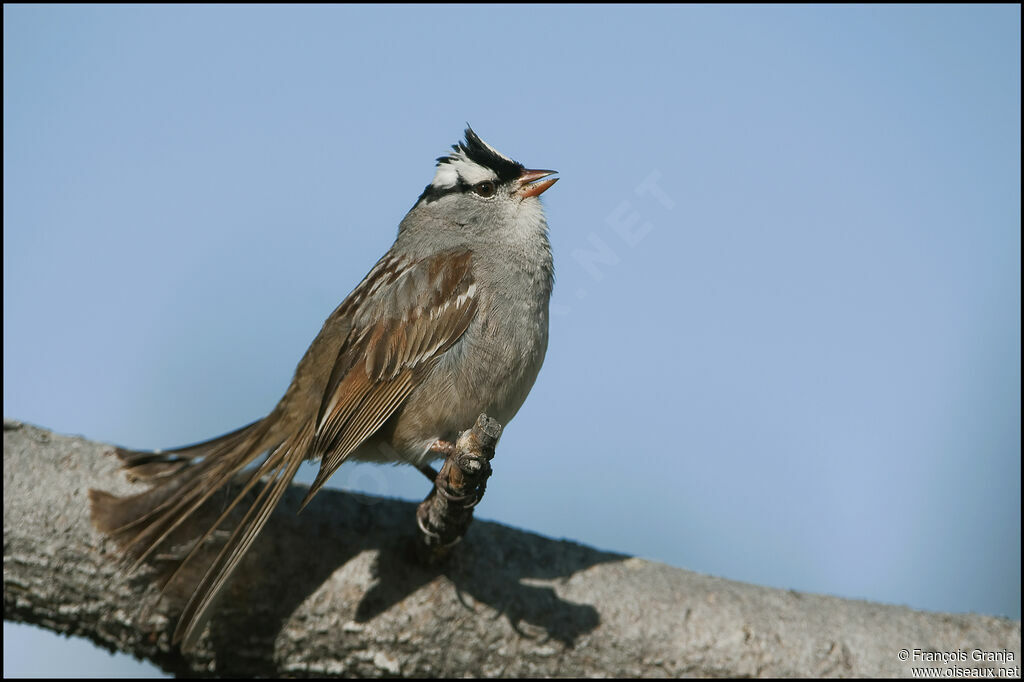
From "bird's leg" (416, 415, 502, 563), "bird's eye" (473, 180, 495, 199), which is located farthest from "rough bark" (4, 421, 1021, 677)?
"bird's eye" (473, 180, 495, 199)

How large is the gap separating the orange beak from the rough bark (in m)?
1.83

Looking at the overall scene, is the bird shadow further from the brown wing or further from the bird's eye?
the bird's eye

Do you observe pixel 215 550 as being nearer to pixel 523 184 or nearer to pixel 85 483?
pixel 85 483

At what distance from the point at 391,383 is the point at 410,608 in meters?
1.06

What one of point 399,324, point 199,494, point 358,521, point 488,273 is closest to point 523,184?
point 488,273

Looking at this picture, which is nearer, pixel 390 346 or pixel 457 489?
pixel 457 489

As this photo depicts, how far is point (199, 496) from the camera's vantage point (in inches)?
153

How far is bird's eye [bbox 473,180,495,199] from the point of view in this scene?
4.87m

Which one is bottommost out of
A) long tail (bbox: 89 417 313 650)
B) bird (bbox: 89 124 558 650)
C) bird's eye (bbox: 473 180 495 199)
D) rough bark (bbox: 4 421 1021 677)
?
rough bark (bbox: 4 421 1021 677)

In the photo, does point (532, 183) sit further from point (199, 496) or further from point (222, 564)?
point (222, 564)

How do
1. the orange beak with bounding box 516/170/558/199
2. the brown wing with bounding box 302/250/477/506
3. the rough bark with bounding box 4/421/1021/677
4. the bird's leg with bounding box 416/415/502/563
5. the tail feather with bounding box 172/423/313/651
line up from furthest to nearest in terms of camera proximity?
the orange beak with bounding box 516/170/558/199 → the brown wing with bounding box 302/250/477/506 → the rough bark with bounding box 4/421/1021/677 → the tail feather with bounding box 172/423/313/651 → the bird's leg with bounding box 416/415/502/563

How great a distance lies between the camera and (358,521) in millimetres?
4223

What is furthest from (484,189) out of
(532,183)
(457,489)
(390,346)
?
(457,489)

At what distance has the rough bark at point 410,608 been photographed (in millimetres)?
3754
